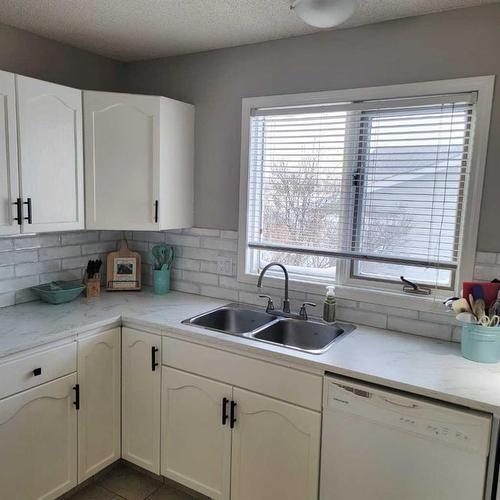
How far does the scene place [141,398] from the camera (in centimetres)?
222

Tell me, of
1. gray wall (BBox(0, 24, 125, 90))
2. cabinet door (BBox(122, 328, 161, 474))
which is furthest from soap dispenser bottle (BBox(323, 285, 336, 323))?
gray wall (BBox(0, 24, 125, 90))

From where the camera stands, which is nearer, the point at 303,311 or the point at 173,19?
the point at 173,19

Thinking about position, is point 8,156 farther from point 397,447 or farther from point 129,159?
point 397,447

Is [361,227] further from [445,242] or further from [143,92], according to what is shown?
[143,92]

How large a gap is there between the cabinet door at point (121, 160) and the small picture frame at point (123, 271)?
0.39 meters

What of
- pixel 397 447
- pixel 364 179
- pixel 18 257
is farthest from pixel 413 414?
pixel 18 257

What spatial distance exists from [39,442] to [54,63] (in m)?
1.98

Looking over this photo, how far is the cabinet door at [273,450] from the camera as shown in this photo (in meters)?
1.75

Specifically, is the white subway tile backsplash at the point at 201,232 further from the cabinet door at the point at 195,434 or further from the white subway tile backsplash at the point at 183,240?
the cabinet door at the point at 195,434

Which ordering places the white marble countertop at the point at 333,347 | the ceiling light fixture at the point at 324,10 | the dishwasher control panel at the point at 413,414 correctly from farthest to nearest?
the ceiling light fixture at the point at 324,10
the white marble countertop at the point at 333,347
the dishwasher control panel at the point at 413,414

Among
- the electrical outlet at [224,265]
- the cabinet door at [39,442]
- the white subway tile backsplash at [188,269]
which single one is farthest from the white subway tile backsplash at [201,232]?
the cabinet door at [39,442]

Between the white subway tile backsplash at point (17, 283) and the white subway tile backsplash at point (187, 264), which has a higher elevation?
the white subway tile backsplash at point (187, 264)

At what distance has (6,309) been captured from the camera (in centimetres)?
226

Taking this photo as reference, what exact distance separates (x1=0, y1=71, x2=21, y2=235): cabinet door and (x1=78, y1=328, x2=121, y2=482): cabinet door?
0.67 meters
